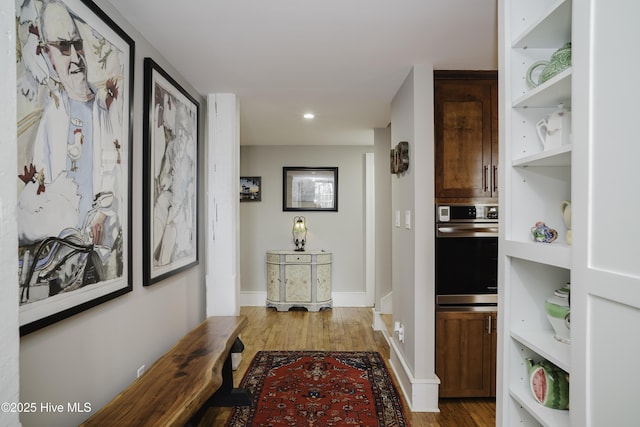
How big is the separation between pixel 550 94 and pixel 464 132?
1607 millimetres

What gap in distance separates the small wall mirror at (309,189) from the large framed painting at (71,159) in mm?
3660

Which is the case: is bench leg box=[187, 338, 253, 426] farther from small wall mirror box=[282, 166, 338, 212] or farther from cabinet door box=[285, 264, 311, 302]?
small wall mirror box=[282, 166, 338, 212]

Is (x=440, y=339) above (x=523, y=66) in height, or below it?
below

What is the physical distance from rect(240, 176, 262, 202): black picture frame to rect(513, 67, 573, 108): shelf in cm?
455

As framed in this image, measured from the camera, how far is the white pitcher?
1199 mm

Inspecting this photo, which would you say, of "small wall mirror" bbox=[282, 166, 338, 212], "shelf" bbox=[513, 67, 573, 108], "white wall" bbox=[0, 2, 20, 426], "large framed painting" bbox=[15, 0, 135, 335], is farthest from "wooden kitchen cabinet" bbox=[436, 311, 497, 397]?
"small wall mirror" bbox=[282, 166, 338, 212]

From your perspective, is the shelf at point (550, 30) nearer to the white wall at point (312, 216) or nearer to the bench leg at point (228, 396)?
the bench leg at point (228, 396)

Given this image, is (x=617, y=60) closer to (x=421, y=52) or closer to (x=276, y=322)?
(x=421, y=52)

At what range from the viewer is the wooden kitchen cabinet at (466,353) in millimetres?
2725

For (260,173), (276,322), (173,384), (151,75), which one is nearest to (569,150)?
(173,384)

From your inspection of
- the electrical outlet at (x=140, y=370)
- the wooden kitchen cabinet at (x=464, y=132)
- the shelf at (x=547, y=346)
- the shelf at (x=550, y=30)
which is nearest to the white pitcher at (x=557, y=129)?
the shelf at (x=550, y=30)

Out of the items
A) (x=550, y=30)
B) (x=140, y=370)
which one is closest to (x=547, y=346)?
(x=550, y=30)

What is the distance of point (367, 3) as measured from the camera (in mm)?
1801

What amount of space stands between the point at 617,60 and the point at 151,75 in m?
2.22
